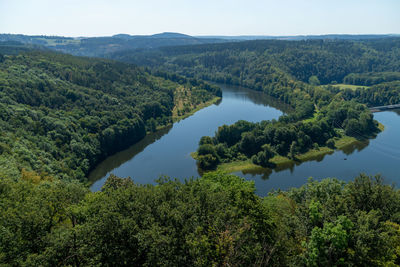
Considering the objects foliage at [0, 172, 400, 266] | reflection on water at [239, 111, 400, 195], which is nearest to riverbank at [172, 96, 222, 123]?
reflection on water at [239, 111, 400, 195]

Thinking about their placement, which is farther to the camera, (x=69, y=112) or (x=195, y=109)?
(x=195, y=109)

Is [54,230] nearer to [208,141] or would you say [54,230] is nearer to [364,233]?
[364,233]

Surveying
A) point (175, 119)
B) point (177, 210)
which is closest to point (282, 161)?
point (175, 119)

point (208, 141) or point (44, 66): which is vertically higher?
point (44, 66)

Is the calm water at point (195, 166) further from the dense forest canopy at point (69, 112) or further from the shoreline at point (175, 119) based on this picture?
the dense forest canopy at point (69, 112)

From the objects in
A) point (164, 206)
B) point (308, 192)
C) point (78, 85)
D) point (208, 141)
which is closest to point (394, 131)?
point (208, 141)

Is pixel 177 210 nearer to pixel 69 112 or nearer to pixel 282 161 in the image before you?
pixel 282 161

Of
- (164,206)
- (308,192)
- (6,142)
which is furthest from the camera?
(6,142)

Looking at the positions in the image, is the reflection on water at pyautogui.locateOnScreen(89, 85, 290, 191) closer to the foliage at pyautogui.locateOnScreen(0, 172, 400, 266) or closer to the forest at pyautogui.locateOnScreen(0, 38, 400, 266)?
the forest at pyautogui.locateOnScreen(0, 38, 400, 266)
